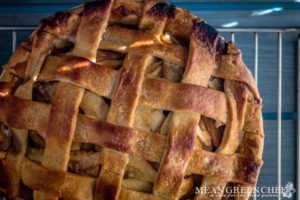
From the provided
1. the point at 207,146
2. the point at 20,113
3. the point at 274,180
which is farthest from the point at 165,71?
the point at 274,180

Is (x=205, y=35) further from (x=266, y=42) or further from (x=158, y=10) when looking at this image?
(x=266, y=42)

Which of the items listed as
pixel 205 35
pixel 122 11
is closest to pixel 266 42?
pixel 205 35

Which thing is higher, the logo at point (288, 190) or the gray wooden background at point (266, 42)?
the gray wooden background at point (266, 42)

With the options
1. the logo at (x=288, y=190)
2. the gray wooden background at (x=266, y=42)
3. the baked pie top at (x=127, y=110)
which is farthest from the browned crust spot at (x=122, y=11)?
the logo at (x=288, y=190)

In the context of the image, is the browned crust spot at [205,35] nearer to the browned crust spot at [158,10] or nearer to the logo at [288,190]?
the browned crust spot at [158,10]

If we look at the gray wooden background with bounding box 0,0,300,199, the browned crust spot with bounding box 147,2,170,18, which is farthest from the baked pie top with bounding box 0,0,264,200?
the gray wooden background with bounding box 0,0,300,199

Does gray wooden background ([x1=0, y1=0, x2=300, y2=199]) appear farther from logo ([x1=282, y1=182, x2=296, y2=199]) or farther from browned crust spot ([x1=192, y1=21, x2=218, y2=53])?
browned crust spot ([x1=192, y1=21, x2=218, y2=53])
